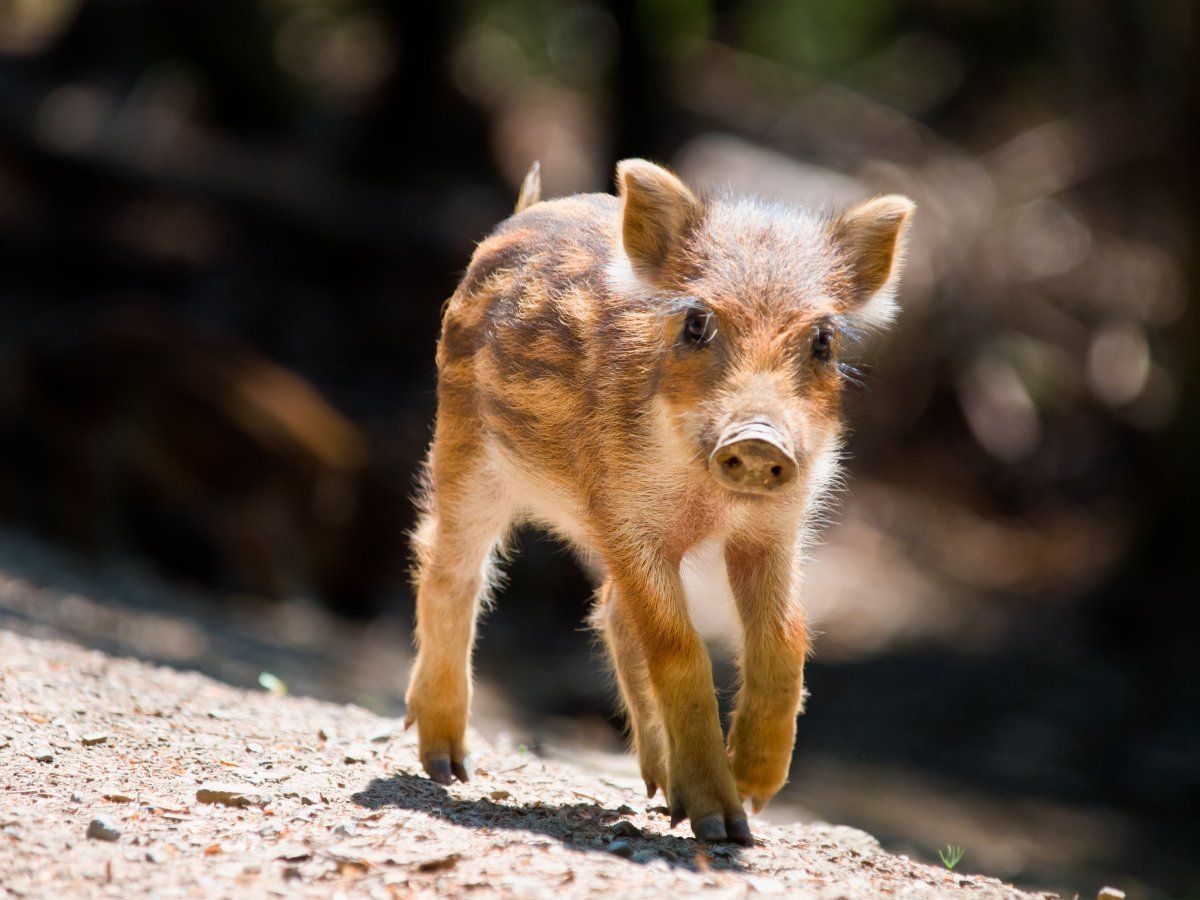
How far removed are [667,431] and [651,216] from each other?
72cm

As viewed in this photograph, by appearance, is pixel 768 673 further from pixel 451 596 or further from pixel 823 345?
pixel 451 596

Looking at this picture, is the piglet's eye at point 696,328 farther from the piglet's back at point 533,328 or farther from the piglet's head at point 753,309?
the piglet's back at point 533,328

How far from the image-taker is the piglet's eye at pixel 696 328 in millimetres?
4465

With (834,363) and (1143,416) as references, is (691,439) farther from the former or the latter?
(1143,416)

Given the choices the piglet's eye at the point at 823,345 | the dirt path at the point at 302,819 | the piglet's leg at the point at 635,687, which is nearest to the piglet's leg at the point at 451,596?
the dirt path at the point at 302,819

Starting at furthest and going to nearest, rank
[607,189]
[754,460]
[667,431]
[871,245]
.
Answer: [607,189] → [871,245] → [667,431] → [754,460]

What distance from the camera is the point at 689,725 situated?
441 cm

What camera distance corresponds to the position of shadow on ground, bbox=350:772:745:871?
13.7 ft

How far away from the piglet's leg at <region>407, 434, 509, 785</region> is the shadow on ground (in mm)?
277

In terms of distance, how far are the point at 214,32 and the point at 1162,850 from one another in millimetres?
12745

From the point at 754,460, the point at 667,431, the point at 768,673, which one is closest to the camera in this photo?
the point at 754,460

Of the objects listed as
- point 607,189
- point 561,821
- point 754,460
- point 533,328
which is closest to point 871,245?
point 533,328

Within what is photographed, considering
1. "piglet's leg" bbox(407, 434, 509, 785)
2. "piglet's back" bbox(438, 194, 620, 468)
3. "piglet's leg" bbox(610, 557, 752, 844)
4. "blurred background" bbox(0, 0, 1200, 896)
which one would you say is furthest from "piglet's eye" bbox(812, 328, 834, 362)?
"blurred background" bbox(0, 0, 1200, 896)

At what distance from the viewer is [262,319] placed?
15.7 m
